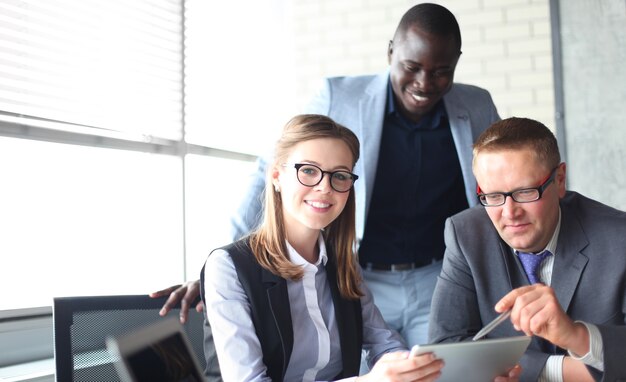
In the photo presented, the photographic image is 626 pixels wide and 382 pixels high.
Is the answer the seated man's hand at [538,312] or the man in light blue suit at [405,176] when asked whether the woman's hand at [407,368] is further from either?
the man in light blue suit at [405,176]

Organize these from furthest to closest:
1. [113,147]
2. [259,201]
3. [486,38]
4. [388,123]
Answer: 1. [486,38]
2. [113,147]
3. [388,123]
4. [259,201]

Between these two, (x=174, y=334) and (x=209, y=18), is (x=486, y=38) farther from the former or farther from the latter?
(x=174, y=334)

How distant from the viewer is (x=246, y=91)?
4184 millimetres

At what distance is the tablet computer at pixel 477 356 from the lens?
1.31 metres

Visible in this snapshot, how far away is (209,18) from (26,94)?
1488 mm

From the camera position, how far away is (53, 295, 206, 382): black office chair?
1.56 meters

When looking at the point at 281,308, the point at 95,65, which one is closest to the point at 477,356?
the point at 281,308

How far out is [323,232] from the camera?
2.09m

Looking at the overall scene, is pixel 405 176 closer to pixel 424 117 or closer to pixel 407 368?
pixel 424 117

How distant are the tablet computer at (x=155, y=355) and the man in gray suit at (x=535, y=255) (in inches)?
35.1

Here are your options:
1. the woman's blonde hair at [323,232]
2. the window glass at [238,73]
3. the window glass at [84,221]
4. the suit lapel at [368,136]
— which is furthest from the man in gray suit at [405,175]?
the window glass at [238,73]

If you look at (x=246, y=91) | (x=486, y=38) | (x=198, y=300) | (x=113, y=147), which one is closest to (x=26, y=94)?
(x=113, y=147)

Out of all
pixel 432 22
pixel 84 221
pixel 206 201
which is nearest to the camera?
pixel 432 22

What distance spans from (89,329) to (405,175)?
1287 mm
